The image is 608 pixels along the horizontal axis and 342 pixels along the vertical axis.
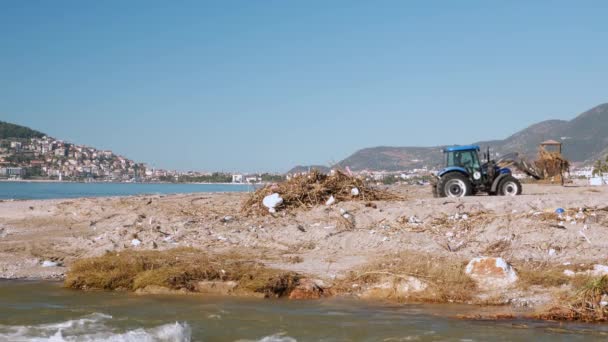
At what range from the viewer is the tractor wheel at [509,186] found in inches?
773

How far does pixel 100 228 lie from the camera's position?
1502cm

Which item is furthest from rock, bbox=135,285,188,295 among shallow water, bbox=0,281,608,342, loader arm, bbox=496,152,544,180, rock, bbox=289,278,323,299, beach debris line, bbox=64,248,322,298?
loader arm, bbox=496,152,544,180

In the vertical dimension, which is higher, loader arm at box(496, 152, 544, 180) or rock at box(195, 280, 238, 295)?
loader arm at box(496, 152, 544, 180)

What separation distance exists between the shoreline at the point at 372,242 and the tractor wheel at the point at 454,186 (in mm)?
3767

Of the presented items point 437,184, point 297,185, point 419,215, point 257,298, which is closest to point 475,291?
point 257,298

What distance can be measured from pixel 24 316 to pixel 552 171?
29762mm

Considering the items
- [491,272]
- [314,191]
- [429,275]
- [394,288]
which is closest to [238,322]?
[394,288]

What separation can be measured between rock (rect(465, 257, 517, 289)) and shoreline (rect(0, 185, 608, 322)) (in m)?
0.08

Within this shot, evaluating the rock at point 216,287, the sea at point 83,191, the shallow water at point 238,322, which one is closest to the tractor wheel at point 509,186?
the sea at point 83,191

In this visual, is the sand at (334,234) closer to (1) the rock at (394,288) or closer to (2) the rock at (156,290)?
(1) the rock at (394,288)

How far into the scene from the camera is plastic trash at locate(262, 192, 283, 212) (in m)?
15.5

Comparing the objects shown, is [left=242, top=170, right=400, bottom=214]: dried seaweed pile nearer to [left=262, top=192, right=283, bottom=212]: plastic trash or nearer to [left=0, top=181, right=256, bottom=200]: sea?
[left=262, top=192, right=283, bottom=212]: plastic trash

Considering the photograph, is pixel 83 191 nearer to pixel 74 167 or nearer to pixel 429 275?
pixel 429 275

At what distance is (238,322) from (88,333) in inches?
67.1
